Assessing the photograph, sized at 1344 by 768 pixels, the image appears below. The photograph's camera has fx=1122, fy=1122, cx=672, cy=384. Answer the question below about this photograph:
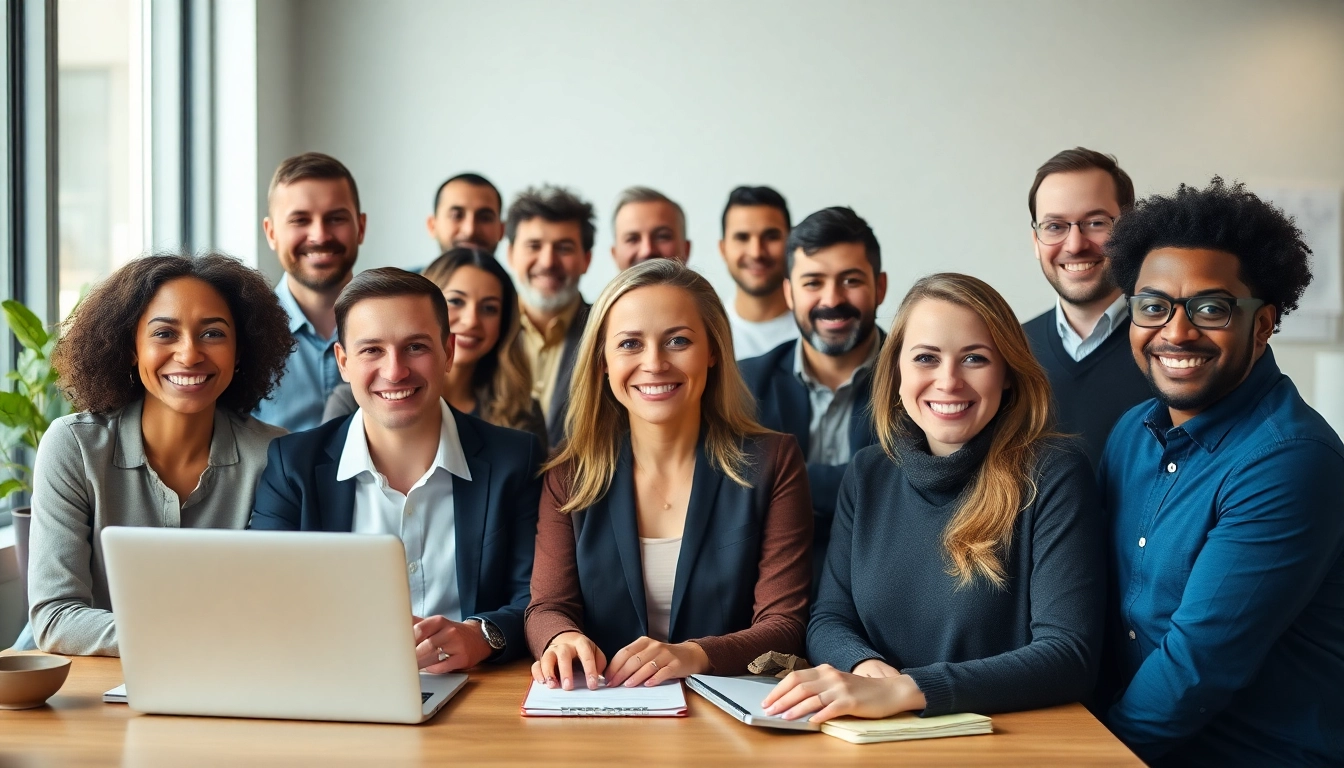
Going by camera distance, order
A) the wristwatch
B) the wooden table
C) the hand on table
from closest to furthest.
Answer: the wooden table < the hand on table < the wristwatch

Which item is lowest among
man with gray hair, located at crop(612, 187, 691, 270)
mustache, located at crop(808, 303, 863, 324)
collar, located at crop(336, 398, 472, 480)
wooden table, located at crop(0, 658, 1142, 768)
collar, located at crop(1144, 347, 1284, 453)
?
wooden table, located at crop(0, 658, 1142, 768)

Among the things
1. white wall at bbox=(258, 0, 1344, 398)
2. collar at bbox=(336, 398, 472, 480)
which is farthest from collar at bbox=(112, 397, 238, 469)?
white wall at bbox=(258, 0, 1344, 398)

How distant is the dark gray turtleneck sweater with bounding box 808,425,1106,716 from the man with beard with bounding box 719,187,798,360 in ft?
5.99

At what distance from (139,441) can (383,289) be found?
65cm

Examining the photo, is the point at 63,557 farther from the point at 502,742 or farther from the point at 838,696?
the point at 838,696

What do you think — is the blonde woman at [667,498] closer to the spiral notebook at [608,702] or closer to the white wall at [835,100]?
the spiral notebook at [608,702]

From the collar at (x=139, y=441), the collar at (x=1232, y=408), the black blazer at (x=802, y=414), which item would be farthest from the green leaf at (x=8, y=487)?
the collar at (x=1232, y=408)

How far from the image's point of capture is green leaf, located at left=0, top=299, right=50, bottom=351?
3.00 m

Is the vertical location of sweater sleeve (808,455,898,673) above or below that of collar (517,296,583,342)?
below

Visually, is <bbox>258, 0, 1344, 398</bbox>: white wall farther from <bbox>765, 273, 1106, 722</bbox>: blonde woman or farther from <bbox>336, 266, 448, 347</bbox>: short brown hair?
<bbox>765, 273, 1106, 722</bbox>: blonde woman

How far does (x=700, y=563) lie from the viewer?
228 cm

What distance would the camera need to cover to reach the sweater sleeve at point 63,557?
218cm

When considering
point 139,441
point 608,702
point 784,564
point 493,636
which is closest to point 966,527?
point 784,564

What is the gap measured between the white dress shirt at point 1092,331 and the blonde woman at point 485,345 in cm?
147
